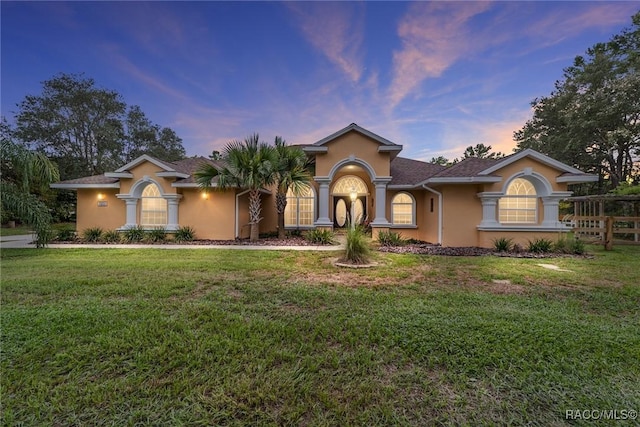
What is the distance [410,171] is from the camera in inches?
593

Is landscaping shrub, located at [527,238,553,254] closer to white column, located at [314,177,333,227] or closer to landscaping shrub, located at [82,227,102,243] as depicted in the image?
white column, located at [314,177,333,227]

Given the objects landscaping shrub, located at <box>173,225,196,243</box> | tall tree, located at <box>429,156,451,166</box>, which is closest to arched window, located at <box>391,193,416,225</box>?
landscaping shrub, located at <box>173,225,196,243</box>

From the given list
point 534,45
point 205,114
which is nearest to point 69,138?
point 205,114

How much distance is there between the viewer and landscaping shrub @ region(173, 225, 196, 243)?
490 inches

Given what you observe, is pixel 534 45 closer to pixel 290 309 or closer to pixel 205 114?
pixel 290 309

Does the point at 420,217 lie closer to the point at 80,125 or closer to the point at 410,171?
the point at 410,171

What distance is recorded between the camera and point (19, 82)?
74.4ft

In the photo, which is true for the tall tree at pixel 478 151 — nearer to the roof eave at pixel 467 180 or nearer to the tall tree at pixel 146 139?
the roof eave at pixel 467 180

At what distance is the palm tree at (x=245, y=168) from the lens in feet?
36.8

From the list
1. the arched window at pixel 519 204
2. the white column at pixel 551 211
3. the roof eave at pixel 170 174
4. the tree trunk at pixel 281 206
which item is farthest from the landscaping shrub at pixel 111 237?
the white column at pixel 551 211

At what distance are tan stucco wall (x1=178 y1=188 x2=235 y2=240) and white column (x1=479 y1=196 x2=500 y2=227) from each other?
475 inches

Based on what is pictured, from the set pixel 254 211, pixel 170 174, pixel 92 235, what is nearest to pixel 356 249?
pixel 254 211

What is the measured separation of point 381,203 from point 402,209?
1972 millimetres

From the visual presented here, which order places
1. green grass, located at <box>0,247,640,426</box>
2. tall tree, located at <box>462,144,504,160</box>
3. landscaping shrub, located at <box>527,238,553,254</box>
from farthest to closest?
tall tree, located at <box>462,144,504,160</box>, landscaping shrub, located at <box>527,238,553,254</box>, green grass, located at <box>0,247,640,426</box>
